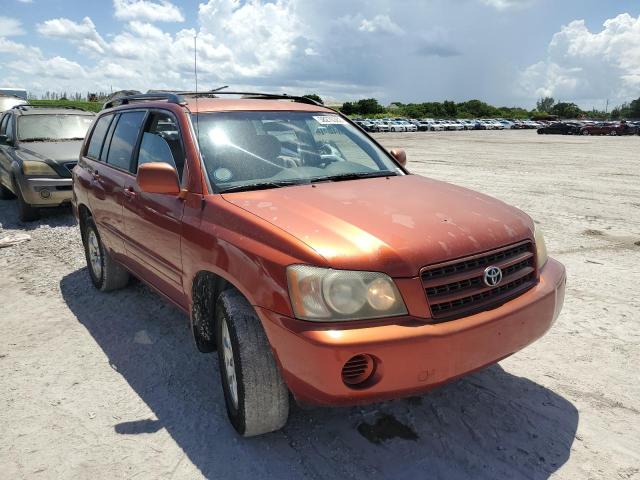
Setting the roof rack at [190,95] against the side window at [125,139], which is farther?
the side window at [125,139]

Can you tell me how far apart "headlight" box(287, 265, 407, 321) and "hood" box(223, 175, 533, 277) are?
0.05m

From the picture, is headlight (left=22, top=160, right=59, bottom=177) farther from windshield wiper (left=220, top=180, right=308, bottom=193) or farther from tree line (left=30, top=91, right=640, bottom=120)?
tree line (left=30, top=91, right=640, bottom=120)

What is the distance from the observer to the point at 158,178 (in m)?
3.00

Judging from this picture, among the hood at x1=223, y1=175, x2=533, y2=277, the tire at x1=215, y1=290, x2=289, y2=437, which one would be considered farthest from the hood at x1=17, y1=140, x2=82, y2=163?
the tire at x1=215, y1=290, x2=289, y2=437

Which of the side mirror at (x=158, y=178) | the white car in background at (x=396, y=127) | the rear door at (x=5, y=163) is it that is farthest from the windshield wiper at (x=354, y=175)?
the white car in background at (x=396, y=127)

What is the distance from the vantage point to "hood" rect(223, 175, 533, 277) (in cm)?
228

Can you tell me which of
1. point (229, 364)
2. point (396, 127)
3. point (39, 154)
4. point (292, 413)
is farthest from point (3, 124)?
point (396, 127)

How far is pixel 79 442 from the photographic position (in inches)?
109

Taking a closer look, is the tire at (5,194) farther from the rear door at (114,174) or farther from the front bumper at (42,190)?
the rear door at (114,174)

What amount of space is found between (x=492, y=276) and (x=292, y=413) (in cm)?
139

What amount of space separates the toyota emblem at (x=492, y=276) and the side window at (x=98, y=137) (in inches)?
150

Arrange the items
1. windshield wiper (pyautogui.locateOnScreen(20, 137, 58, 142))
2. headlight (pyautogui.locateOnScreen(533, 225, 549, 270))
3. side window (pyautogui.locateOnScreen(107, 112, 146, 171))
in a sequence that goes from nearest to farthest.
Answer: headlight (pyautogui.locateOnScreen(533, 225, 549, 270)) → side window (pyautogui.locateOnScreen(107, 112, 146, 171)) → windshield wiper (pyautogui.locateOnScreen(20, 137, 58, 142))

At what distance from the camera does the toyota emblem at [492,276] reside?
246 centimetres

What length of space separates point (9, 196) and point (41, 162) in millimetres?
2923
